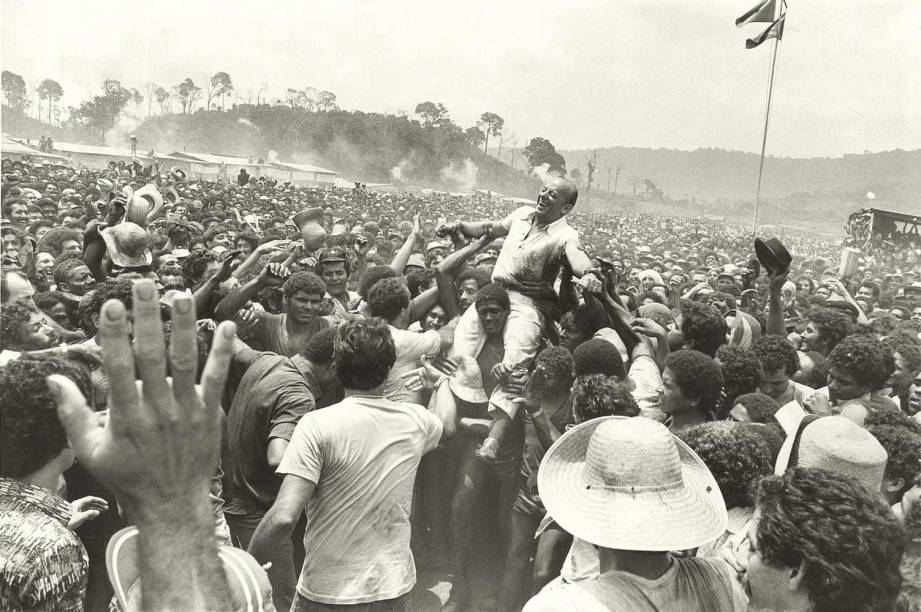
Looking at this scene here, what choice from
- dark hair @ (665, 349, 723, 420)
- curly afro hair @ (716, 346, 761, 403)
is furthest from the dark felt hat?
dark hair @ (665, 349, 723, 420)

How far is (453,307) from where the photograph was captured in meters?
4.88

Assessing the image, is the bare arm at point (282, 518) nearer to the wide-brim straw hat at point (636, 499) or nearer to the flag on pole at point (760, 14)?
the wide-brim straw hat at point (636, 499)

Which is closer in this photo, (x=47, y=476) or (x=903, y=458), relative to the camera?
(x=47, y=476)

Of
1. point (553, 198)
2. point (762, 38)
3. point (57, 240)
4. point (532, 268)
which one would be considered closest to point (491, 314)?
Result: point (532, 268)

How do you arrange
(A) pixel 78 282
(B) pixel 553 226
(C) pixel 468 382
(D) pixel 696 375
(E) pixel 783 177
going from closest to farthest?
(D) pixel 696 375 → (C) pixel 468 382 → (B) pixel 553 226 → (A) pixel 78 282 → (E) pixel 783 177

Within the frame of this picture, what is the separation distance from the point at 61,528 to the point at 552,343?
10.8ft

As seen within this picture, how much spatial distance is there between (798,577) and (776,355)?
2.72 metres

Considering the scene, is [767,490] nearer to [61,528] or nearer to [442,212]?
[61,528]

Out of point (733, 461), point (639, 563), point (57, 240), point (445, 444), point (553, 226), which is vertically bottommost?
point (445, 444)

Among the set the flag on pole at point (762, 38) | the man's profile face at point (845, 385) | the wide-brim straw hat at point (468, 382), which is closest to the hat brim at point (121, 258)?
the wide-brim straw hat at point (468, 382)

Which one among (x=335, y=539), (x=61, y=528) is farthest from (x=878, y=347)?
(x=61, y=528)

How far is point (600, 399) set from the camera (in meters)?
2.85

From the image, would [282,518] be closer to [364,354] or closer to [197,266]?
[364,354]

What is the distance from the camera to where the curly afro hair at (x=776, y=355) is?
4.09 meters
